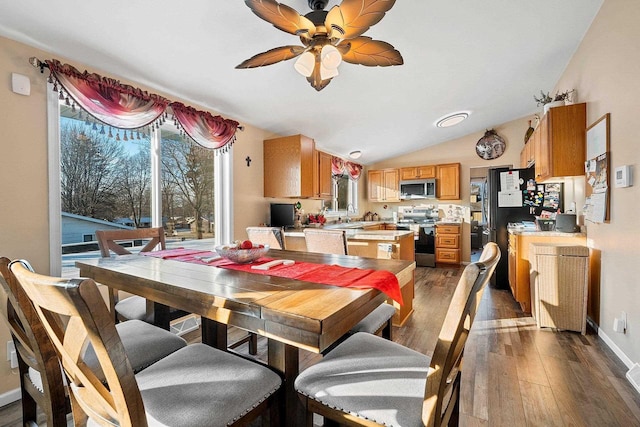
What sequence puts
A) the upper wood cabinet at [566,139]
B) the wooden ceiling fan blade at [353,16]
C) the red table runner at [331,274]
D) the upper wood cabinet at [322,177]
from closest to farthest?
1. the red table runner at [331,274]
2. the wooden ceiling fan blade at [353,16]
3. the upper wood cabinet at [566,139]
4. the upper wood cabinet at [322,177]

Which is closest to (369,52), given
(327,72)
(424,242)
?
(327,72)

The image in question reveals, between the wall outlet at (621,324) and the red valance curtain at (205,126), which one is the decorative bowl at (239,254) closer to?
the red valance curtain at (205,126)

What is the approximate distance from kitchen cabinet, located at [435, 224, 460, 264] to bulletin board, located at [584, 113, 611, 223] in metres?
2.77

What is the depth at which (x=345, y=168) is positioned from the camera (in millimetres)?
5773

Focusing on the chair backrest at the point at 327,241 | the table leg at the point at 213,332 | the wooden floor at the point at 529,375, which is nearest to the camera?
the wooden floor at the point at 529,375

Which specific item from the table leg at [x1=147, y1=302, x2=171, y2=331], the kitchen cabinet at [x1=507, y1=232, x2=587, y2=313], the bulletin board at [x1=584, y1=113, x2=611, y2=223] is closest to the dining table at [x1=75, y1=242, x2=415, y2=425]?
the table leg at [x1=147, y1=302, x2=171, y2=331]

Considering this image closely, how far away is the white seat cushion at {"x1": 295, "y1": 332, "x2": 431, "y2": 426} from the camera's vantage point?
0.88m

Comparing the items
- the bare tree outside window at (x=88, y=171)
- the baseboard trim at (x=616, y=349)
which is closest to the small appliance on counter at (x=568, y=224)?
the baseboard trim at (x=616, y=349)

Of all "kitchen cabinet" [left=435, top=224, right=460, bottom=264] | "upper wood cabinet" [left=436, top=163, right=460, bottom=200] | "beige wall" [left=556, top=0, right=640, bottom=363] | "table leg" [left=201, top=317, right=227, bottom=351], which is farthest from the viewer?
"upper wood cabinet" [left=436, top=163, right=460, bottom=200]

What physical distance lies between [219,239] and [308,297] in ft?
8.48

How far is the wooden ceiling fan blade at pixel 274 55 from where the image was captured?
5.88 feet

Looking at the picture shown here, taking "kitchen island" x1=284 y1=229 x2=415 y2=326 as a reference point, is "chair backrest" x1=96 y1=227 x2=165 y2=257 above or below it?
above

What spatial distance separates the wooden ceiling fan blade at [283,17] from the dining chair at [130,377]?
145 cm

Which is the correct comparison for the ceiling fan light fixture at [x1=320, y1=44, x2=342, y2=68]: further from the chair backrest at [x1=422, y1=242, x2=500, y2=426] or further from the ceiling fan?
the chair backrest at [x1=422, y1=242, x2=500, y2=426]
